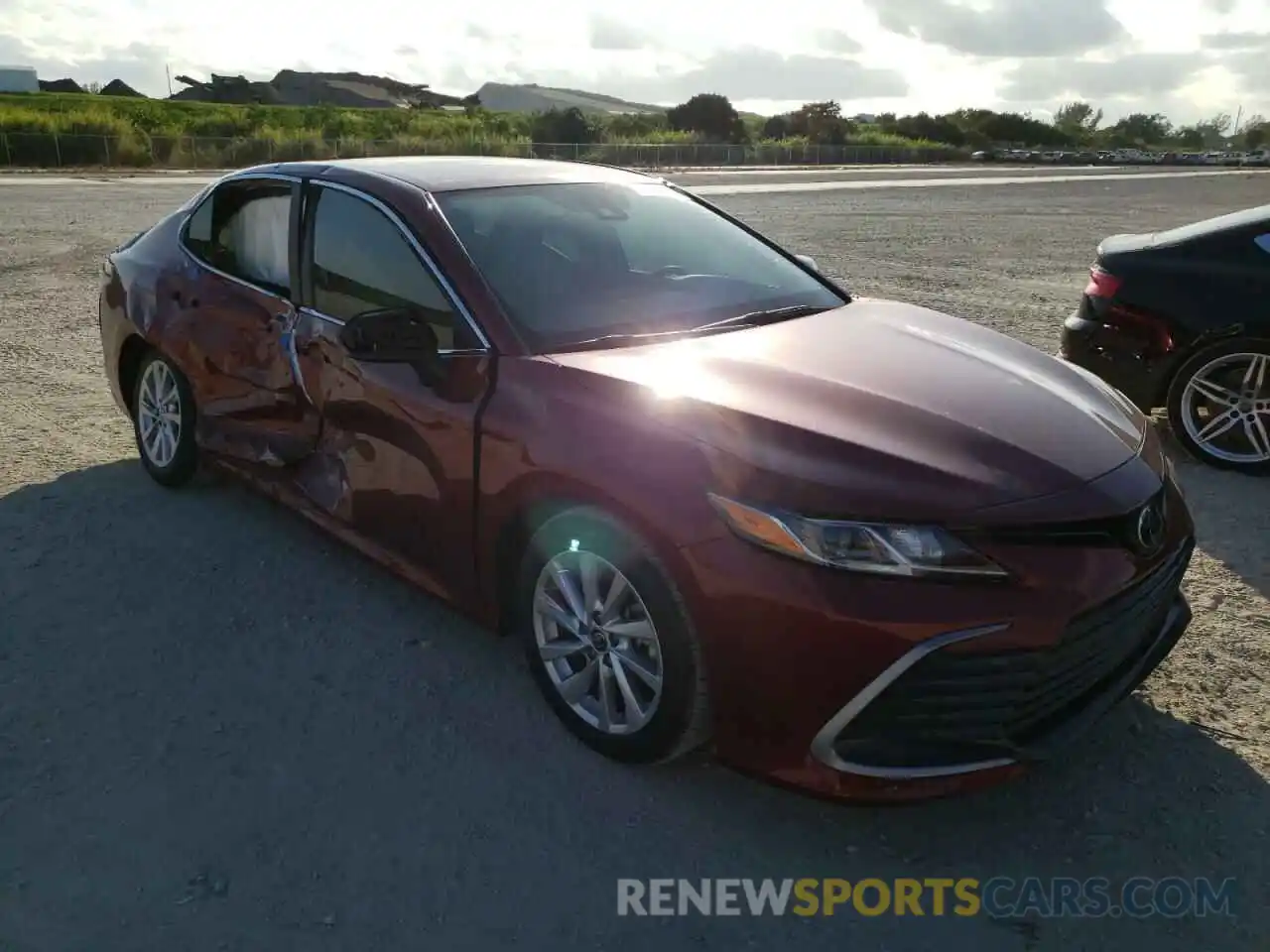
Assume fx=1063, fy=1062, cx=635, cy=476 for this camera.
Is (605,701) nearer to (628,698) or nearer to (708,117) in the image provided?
(628,698)

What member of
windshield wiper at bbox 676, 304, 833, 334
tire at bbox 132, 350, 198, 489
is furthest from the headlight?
tire at bbox 132, 350, 198, 489

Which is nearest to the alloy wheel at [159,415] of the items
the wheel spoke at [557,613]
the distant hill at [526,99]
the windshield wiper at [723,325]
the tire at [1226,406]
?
the windshield wiper at [723,325]

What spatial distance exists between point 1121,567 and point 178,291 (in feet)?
12.9

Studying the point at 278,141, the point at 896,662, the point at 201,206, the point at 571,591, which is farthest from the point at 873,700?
the point at 278,141

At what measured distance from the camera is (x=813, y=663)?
2.47 metres

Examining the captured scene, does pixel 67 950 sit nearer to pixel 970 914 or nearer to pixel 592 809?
pixel 592 809

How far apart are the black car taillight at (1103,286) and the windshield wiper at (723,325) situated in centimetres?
256

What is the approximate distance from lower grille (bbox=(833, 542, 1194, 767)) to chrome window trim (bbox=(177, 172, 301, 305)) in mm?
2661

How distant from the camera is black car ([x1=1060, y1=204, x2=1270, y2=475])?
5352mm

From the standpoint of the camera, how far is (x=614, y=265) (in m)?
3.74

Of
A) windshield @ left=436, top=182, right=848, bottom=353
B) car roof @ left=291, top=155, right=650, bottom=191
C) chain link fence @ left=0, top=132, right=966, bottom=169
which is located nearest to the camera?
windshield @ left=436, top=182, right=848, bottom=353

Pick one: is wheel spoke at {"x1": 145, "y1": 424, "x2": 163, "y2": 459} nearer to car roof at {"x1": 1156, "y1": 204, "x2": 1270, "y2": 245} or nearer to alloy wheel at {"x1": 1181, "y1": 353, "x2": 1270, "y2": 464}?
alloy wheel at {"x1": 1181, "y1": 353, "x2": 1270, "y2": 464}

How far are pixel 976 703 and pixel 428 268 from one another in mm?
2138

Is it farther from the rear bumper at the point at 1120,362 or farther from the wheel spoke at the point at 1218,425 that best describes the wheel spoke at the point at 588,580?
the wheel spoke at the point at 1218,425
